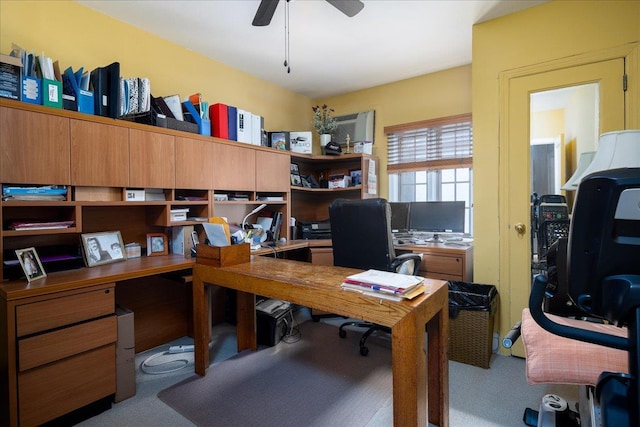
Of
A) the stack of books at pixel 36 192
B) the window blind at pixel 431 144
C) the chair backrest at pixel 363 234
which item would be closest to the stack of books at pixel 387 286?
the chair backrest at pixel 363 234

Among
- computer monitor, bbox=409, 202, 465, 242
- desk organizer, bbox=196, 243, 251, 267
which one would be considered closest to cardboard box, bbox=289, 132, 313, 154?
computer monitor, bbox=409, 202, 465, 242

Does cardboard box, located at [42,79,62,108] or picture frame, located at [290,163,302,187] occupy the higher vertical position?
cardboard box, located at [42,79,62,108]

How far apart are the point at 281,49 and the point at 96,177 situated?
1934 mm

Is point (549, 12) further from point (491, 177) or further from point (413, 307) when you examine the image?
point (413, 307)

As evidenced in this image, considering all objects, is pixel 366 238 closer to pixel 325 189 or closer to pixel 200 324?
pixel 200 324

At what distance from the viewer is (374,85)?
150 inches

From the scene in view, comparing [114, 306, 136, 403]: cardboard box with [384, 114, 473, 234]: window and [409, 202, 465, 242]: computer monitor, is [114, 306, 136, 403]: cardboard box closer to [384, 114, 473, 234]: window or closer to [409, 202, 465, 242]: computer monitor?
[409, 202, 465, 242]: computer monitor

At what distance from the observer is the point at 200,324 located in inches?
83.5

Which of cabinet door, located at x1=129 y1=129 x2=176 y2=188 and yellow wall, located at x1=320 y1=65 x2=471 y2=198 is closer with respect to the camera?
cabinet door, located at x1=129 y1=129 x2=176 y2=188

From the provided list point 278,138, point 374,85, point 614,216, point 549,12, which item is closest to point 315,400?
point 614,216

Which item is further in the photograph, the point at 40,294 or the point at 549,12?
the point at 549,12

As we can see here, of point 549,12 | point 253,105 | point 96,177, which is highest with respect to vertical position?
point 549,12

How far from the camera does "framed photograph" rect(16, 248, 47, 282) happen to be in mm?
1689

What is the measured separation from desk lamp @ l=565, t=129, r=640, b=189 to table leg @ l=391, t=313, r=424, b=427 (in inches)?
51.9
